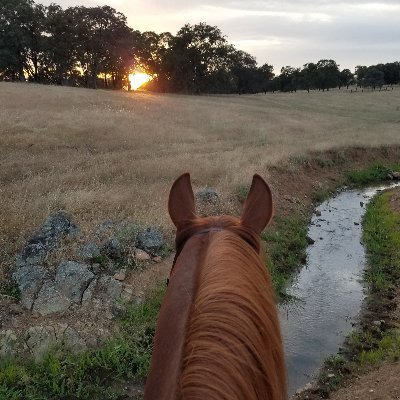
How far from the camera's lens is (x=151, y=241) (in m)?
10.1

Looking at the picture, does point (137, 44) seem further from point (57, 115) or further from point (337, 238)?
point (337, 238)

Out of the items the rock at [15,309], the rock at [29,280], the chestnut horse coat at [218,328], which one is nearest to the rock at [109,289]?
the rock at [29,280]

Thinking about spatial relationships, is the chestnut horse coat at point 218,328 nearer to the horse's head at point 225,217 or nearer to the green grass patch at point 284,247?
the horse's head at point 225,217

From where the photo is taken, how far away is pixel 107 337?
739 centimetres

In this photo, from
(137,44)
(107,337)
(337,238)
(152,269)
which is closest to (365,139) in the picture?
(337,238)

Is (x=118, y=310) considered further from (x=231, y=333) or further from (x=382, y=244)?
(x=382, y=244)

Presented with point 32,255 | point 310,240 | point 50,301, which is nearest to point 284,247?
point 310,240

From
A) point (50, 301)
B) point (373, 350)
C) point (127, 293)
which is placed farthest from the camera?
point (127, 293)

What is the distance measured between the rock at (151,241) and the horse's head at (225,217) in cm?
771

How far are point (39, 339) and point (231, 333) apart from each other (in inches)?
246

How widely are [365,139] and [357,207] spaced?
37.9 feet

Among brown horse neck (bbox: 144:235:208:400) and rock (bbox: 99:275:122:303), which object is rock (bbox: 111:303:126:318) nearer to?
rock (bbox: 99:275:122:303)

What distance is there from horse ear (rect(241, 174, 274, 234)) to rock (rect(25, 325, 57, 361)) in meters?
5.59

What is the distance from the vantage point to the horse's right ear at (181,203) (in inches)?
91.5
